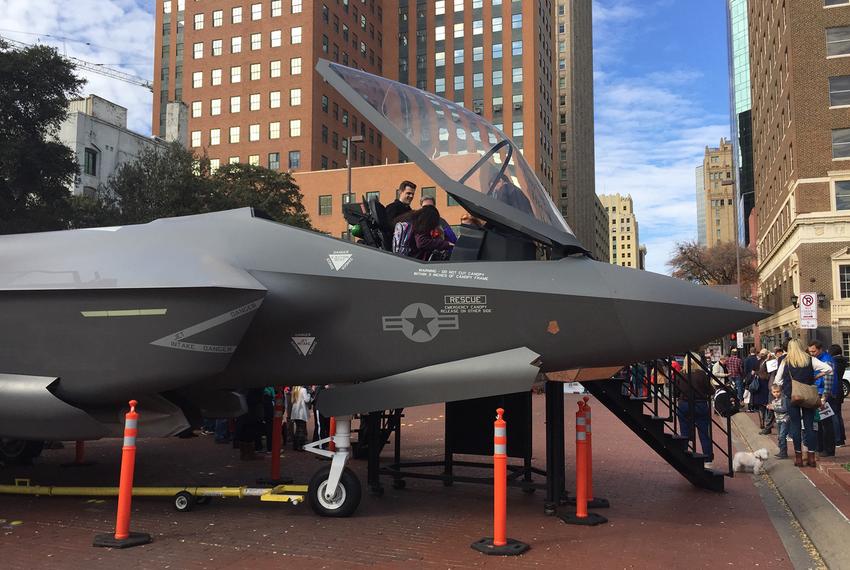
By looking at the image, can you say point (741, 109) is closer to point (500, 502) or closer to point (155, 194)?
point (155, 194)

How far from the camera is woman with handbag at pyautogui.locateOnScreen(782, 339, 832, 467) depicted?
33.1 ft

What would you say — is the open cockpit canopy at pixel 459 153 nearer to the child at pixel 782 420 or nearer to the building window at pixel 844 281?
the child at pixel 782 420

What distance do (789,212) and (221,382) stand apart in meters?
47.3

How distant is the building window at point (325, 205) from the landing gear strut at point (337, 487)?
195ft

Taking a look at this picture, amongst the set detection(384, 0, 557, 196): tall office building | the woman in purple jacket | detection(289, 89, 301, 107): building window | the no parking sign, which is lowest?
the no parking sign

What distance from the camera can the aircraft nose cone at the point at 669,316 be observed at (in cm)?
621

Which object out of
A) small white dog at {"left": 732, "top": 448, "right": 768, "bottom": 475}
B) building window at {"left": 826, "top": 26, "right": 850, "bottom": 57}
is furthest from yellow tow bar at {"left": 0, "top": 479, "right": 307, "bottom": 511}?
building window at {"left": 826, "top": 26, "right": 850, "bottom": 57}

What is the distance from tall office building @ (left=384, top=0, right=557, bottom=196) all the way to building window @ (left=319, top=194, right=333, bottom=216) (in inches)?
874

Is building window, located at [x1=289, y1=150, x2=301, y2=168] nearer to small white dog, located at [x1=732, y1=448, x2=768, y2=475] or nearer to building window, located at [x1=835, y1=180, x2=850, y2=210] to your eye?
building window, located at [x1=835, y1=180, x2=850, y2=210]

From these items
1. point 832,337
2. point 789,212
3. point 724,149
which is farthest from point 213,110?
point 724,149

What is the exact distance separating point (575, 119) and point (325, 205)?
67.8m

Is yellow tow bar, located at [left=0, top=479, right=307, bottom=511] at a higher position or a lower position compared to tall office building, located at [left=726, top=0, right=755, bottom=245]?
lower

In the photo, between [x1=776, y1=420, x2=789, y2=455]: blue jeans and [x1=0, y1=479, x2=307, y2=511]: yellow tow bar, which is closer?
[x1=0, y1=479, x2=307, y2=511]: yellow tow bar

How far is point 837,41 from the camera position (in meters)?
41.1
